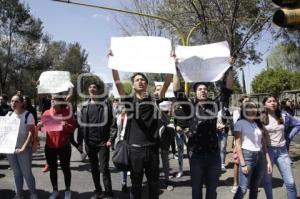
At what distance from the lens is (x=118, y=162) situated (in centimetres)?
516

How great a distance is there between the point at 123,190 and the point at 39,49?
3877 centimetres

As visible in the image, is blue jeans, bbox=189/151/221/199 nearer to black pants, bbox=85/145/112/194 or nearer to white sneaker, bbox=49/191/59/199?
black pants, bbox=85/145/112/194

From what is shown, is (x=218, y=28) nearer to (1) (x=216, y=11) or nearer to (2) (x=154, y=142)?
(1) (x=216, y=11)

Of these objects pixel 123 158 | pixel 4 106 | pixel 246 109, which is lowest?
pixel 123 158

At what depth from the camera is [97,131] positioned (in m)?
7.08

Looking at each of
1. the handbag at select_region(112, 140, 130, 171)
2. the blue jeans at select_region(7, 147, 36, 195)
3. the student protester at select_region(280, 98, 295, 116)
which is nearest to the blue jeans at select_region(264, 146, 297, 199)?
the student protester at select_region(280, 98, 295, 116)

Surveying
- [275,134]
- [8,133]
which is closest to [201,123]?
[275,134]

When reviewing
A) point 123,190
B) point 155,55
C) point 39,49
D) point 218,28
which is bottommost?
point 123,190

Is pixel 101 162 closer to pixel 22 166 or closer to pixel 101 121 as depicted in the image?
pixel 101 121

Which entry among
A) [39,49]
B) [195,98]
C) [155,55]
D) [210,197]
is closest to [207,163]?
[210,197]

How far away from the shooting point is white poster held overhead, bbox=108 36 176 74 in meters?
5.54

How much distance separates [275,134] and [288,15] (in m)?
2.37

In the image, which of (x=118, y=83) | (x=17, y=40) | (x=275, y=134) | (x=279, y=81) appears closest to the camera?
(x=118, y=83)

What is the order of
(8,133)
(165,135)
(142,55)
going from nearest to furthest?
(142,55) < (165,135) < (8,133)
